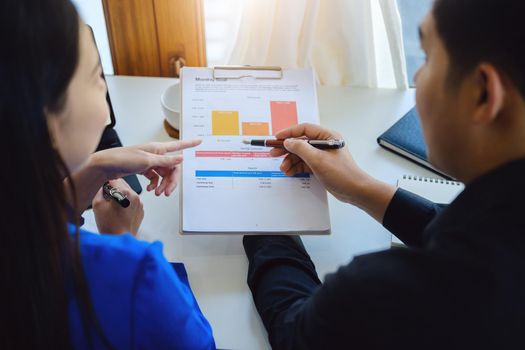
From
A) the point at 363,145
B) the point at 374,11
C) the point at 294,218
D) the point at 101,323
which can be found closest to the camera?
the point at 101,323

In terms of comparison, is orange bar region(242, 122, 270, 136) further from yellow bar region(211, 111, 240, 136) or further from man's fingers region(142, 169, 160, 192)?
man's fingers region(142, 169, 160, 192)

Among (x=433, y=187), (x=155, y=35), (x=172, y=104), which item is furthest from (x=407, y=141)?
(x=155, y=35)

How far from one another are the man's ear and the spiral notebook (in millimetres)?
409

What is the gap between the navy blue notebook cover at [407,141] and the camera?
1009 millimetres

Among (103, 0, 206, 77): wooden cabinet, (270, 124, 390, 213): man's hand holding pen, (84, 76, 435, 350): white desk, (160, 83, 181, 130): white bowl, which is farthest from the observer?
(103, 0, 206, 77): wooden cabinet

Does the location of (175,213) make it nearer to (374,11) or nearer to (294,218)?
(294,218)

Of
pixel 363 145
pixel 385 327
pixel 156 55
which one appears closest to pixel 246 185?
pixel 363 145

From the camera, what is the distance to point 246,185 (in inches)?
34.6

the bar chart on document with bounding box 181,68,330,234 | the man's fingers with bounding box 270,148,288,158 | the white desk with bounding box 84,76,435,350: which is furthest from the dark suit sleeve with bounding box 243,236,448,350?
the man's fingers with bounding box 270,148,288,158

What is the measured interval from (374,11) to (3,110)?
937 millimetres

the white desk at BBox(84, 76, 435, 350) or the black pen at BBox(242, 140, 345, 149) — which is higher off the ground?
the black pen at BBox(242, 140, 345, 149)

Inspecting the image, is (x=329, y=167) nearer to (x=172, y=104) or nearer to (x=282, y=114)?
(x=282, y=114)

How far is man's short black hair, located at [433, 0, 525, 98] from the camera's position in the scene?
491mm

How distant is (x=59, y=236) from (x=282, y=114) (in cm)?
54
